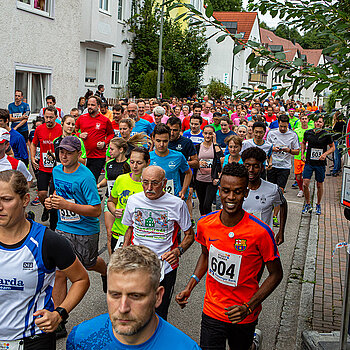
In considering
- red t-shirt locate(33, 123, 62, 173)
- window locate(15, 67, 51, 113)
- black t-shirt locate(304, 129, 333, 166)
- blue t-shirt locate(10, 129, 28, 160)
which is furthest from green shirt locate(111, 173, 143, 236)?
window locate(15, 67, 51, 113)

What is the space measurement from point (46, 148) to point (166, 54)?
21.9 meters

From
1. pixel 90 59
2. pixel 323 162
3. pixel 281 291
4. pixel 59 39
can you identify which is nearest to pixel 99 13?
pixel 90 59

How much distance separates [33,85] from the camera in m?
17.9

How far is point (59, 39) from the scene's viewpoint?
18766mm

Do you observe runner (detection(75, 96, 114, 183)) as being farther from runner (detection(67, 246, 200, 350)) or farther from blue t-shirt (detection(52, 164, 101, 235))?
runner (detection(67, 246, 200, 350))

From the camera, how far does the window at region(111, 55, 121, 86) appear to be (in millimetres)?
26680

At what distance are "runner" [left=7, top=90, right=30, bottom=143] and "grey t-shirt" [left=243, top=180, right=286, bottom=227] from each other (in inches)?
390

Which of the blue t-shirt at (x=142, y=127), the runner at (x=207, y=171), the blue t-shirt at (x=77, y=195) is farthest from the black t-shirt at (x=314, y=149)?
the blue t-shirt at (x=77, y=195)

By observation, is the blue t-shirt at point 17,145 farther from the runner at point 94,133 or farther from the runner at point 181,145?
the runner at point 94,133

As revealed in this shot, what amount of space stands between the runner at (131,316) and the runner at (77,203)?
10.2 ft

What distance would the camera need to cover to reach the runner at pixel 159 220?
503 cm

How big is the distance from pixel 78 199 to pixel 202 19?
2.62 metres

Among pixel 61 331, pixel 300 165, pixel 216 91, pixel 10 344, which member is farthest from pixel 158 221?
pixel 216 91

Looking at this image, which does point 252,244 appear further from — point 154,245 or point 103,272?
point 103,272
